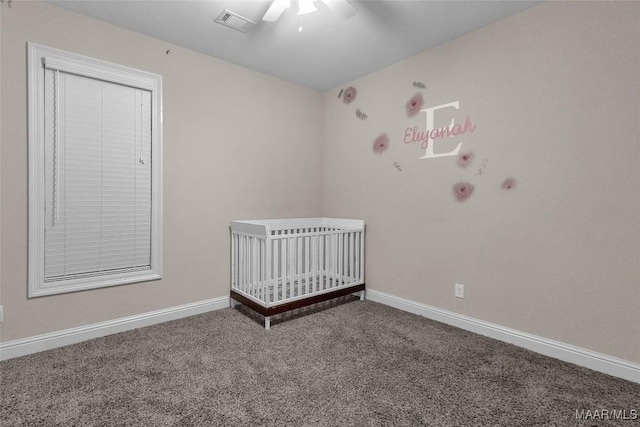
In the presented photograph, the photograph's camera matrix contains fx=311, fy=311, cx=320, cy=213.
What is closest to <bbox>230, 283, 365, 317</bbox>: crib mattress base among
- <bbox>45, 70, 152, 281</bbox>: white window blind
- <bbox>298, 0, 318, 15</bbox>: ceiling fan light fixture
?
<bbox>45, 70, 152, 281</bbox>: white window blind

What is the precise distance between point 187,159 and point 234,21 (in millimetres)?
1119

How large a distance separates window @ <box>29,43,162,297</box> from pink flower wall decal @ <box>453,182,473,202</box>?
234 cm

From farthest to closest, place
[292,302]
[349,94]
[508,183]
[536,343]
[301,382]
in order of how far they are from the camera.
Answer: [349,94] < [292,302] < [508,183] < [536,343] < [301,382]

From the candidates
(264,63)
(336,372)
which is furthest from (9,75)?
(336,372)

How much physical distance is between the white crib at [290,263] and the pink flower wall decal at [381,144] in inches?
29.3

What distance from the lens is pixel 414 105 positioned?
2.70 meters

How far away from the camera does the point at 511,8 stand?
204cm

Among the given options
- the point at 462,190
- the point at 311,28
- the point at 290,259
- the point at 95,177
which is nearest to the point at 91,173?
the point at 95,177

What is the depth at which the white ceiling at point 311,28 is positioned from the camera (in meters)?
2.02

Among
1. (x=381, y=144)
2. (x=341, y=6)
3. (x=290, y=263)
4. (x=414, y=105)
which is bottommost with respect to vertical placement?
(x=290, y=263)

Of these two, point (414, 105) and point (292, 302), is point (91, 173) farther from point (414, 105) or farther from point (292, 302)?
point (414, 105)

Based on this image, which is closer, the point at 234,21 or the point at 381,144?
the point at 234,21

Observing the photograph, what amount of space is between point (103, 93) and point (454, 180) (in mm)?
2683

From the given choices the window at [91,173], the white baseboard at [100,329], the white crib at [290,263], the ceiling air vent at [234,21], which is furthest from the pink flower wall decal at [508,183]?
the window at [91,173]
